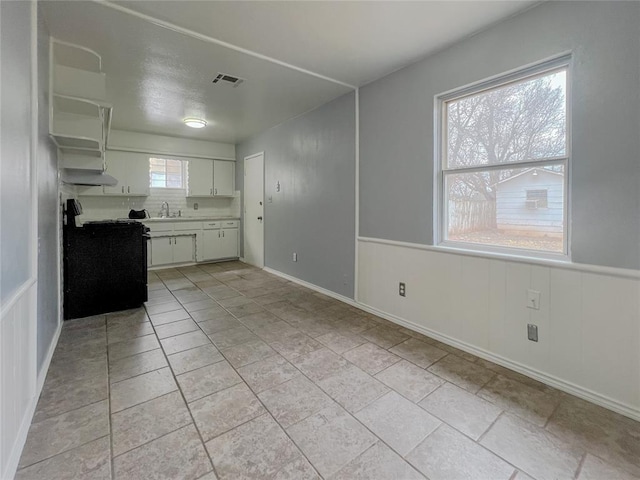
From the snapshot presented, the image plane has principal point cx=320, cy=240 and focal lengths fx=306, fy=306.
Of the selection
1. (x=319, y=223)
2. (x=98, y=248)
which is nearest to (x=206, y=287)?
(x=98, y=248)

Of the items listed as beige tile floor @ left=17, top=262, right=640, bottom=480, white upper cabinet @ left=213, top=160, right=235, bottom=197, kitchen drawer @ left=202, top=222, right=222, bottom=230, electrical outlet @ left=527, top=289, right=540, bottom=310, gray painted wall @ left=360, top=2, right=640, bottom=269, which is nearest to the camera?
beige tile floor @ left=17, top=262, right=640, bottom=480

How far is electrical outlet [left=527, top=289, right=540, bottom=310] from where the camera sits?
2035 millimetres

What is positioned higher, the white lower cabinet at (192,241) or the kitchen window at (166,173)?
the kitchen window at (166,173)

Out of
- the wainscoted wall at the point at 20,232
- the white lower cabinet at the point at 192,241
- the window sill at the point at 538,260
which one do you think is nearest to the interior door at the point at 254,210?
the white lower cabinet at the point at 192,241

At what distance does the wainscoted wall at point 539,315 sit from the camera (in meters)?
1.72

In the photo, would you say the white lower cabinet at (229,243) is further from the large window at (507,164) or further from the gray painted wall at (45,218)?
the large window at (507,164)

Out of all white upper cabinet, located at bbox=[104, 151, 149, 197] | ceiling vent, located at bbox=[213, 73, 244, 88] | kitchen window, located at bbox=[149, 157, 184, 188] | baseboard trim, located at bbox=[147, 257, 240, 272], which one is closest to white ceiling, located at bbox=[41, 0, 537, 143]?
ceiling vent, located at bbox=[213, 73, 244, 88]

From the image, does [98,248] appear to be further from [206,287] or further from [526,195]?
[526,195]

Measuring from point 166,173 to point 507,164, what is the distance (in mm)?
5711

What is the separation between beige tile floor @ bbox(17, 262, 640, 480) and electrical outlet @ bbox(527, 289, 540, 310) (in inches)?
19.4

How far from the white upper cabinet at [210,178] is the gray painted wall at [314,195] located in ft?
4.56

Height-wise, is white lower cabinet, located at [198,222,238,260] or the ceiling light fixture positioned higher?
the ceiling light fixture

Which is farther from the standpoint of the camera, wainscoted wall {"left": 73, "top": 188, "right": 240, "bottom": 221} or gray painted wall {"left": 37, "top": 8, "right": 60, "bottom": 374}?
wainscoted wall {"left": 73, "top": 188, "right": 240, "bottom": 221}

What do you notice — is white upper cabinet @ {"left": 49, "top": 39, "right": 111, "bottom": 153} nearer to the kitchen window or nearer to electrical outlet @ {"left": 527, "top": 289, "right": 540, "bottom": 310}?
the kitchen window
